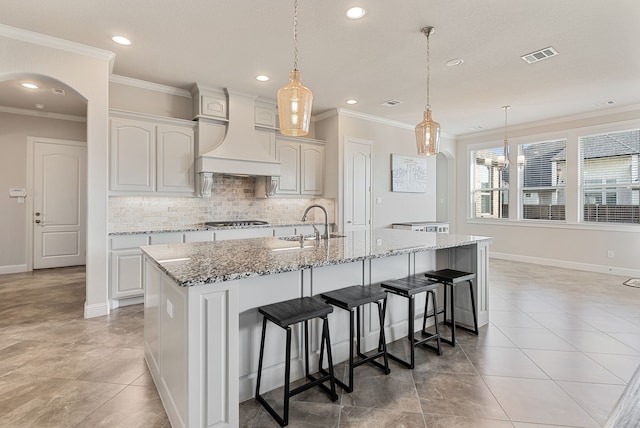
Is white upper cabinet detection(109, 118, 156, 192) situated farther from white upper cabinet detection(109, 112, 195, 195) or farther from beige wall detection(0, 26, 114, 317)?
beige wall detection(0, 26, 114, 317)

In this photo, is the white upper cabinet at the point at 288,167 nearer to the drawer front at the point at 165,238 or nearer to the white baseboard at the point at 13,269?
the drawer front at the point at 165,238

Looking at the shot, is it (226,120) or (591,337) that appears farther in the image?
(226,120)

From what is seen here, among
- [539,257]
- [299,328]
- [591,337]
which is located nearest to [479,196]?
[539,257]

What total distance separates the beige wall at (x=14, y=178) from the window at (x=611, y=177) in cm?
992

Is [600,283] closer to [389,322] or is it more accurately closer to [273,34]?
[389,322]

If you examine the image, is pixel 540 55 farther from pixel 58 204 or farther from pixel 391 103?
pixel 58 204

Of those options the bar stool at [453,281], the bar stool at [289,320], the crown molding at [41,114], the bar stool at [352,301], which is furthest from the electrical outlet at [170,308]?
the crown molding at [41,114]

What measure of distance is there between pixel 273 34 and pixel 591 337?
4.10m

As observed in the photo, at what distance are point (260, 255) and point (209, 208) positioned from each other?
305cm

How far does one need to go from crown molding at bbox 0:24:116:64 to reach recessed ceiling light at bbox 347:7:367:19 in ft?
8.37

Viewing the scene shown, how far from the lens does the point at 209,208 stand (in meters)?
4.84

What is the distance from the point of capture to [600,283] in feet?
16.2

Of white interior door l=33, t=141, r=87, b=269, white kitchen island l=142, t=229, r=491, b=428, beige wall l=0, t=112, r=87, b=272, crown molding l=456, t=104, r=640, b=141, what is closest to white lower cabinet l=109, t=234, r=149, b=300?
white kitchen island l=142, t=229, r=491, b=428

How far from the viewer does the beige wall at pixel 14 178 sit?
18.1ft
